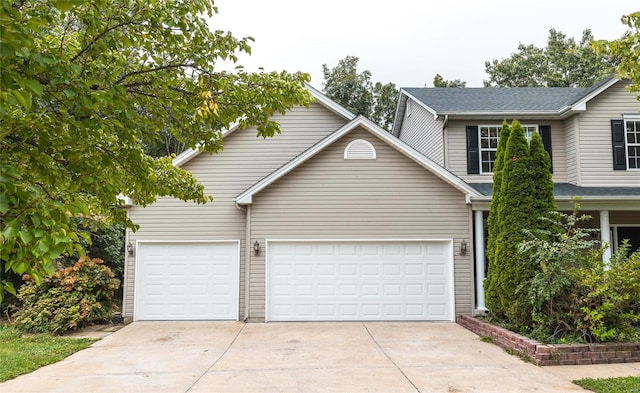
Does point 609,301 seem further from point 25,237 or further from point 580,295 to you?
point 25,237

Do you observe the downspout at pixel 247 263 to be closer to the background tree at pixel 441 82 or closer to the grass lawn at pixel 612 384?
the grass lawn at pixel 612 384

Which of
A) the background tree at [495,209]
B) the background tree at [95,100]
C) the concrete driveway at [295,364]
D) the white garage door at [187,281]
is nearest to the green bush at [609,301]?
the concrete driveway at [295,364]

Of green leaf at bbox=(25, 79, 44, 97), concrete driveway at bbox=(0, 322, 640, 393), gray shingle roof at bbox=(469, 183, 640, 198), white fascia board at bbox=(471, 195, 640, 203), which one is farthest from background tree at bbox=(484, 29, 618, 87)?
green leaf at bbox=(25, 79, 44, 97)

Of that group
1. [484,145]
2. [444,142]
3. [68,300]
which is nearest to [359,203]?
[444,142]

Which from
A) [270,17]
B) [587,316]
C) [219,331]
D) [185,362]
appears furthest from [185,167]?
[587,316]

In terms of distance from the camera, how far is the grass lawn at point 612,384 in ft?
17.8

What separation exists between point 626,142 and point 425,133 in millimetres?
5381

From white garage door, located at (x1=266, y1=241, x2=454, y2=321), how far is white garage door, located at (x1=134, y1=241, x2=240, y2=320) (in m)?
1.13

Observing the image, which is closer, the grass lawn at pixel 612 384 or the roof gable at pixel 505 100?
the grass lawn at pixel 612 384

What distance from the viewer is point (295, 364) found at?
22.2 ft

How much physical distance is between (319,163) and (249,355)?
16.9ft

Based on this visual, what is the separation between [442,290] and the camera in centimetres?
1077

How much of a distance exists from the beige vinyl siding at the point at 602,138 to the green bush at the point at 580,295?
4714 mm

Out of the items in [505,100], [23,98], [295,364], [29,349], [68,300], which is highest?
[505,100]
